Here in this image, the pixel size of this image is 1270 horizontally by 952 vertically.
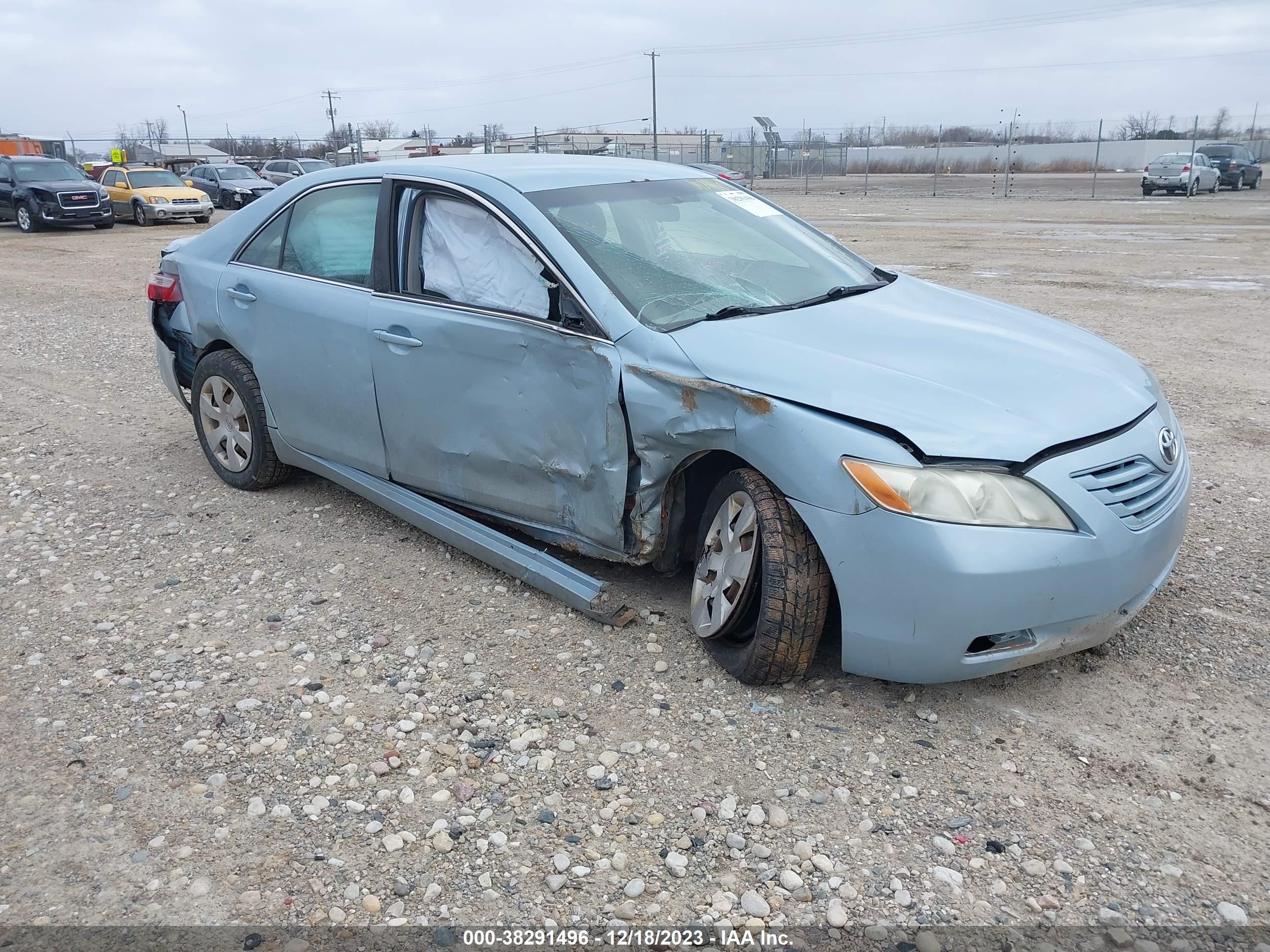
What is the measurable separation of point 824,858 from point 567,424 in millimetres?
1713

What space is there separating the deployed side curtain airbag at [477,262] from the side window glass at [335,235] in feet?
1.14

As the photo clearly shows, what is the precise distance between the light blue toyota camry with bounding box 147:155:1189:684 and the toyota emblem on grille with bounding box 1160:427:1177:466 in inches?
0.5

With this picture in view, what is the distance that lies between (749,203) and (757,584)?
207 cm

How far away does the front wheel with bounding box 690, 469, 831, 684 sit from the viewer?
3.04 m

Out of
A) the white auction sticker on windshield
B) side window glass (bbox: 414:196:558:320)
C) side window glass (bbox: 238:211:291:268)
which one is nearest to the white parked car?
the white auction sticker on windshield

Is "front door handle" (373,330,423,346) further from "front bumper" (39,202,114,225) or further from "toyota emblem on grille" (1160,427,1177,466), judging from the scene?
"front bumper" (39,202,114,225)

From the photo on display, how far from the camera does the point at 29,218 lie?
2269cm

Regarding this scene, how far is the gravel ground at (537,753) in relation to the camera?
8.10 feet

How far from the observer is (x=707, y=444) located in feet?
10.6

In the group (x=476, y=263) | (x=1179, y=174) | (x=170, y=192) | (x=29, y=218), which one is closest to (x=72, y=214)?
(x=29, y=218)

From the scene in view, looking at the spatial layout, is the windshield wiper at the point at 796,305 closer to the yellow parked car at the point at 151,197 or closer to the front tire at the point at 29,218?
the front tire at the point at 29,218

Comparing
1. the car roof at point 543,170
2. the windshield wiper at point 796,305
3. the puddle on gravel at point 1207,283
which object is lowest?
the puddle on gravel at point 1207,283

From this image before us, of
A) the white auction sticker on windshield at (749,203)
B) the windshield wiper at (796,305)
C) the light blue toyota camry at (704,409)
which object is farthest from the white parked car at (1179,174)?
the windshield wiper at (796,305)

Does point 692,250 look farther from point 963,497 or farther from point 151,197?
point 151,197
